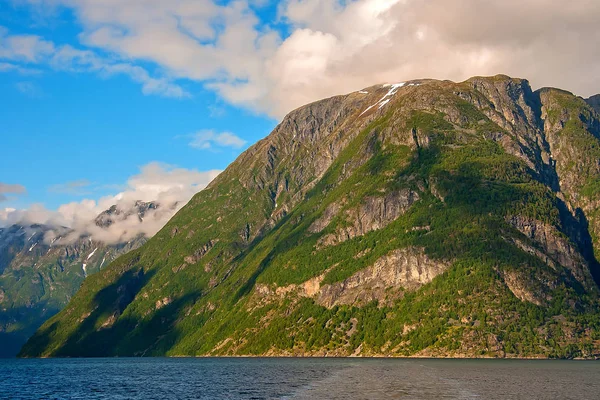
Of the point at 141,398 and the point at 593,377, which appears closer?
the point at 141,398

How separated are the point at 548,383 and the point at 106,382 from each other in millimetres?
107697

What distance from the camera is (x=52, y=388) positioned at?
498ft

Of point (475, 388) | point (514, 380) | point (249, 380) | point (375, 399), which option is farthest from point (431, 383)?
point (249, 380)

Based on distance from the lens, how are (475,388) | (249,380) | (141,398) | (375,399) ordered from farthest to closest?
(249,380)
(475,388)
(141,398)
(375,399)

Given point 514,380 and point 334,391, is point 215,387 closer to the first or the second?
point 334,391

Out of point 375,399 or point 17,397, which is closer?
point 375,399

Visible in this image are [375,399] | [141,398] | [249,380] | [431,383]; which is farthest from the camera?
[249,380]

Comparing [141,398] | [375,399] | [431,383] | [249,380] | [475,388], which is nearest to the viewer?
[375,399]

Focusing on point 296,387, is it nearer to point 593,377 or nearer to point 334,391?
point 334,391

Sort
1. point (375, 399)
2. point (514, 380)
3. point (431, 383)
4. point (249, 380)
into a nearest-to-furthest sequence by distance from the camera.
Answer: point (375, 399) → point (431, 383) → point (514, 380) → point (249, 380)

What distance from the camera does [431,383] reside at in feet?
469

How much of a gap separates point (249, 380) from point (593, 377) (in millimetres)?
85128

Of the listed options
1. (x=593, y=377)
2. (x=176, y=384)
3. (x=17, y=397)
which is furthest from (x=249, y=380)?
(x=593, y=377)

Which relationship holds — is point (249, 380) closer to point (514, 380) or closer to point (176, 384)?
point (176, 384)
